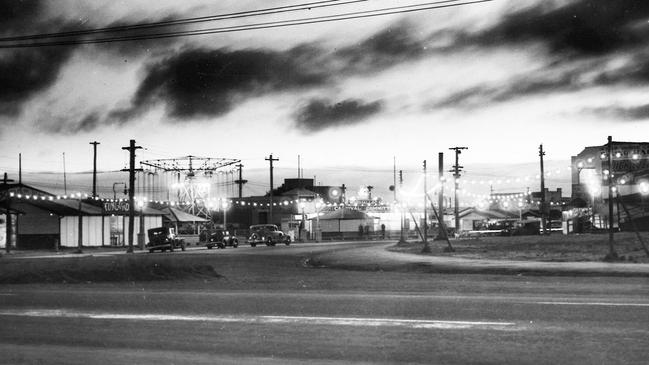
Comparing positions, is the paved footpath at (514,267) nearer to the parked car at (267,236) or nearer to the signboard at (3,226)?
the signboard at (3,226)

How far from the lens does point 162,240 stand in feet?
179

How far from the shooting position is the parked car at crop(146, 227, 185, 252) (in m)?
54.3

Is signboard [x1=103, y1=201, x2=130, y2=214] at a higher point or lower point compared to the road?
higher

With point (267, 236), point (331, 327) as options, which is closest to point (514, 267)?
point (331, 327)

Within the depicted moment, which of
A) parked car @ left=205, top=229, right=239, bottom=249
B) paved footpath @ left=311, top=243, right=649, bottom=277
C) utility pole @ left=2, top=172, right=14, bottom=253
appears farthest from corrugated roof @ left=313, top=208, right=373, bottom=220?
paved footpath @ left=311, top=243, right=649, bottom=277

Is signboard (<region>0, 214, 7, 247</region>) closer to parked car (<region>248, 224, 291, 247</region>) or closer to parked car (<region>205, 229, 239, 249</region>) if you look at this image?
parked car (<region>205, 229, 239, 249</region>)

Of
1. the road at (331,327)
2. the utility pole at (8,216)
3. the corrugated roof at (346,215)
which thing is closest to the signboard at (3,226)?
the utility pole at (8,216)

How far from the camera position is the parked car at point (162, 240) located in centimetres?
5428

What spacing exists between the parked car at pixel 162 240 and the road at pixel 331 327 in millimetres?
40061

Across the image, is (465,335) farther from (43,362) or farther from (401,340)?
(43,362)

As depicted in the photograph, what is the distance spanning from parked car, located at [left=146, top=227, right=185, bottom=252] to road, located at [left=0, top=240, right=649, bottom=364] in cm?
4006

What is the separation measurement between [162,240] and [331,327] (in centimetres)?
4681

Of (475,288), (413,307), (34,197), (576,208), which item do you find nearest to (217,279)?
(475,288)

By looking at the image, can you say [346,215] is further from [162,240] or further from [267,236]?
[162,240]
